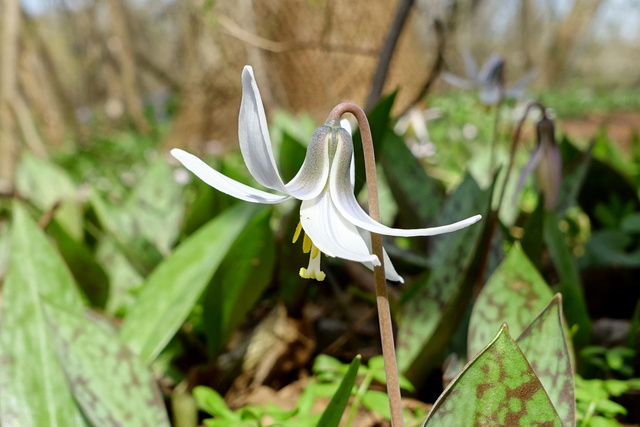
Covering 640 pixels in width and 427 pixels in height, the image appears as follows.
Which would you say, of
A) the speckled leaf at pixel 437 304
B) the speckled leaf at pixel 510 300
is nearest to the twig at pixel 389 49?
the speckled leaf at pixel 437 304

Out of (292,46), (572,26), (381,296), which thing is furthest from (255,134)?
(572,26)

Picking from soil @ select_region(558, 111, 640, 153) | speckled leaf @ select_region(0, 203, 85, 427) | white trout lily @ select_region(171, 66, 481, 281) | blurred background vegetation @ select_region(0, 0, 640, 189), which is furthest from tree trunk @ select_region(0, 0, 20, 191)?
soil @ select_region(558, 111, 640, 153)

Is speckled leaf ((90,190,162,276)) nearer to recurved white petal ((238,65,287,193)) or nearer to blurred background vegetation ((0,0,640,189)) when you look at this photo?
blurred background vegetation ((0,0,640,189))

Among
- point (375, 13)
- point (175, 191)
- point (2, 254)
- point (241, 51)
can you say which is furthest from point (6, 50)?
point (375, 13)

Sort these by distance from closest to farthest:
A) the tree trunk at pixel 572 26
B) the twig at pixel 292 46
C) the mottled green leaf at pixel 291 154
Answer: the mottled green leaf at pixel 291 154 → the twig at pixel 292 46 → the tree trunk at pixel 572 26

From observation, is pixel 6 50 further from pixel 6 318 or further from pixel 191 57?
pixel 191 57

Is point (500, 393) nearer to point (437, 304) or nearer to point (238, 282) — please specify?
point (437, 304)

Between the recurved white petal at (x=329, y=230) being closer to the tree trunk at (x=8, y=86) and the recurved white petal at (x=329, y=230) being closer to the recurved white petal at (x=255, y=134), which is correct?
the recurved white petal at (x=255, y=134)
